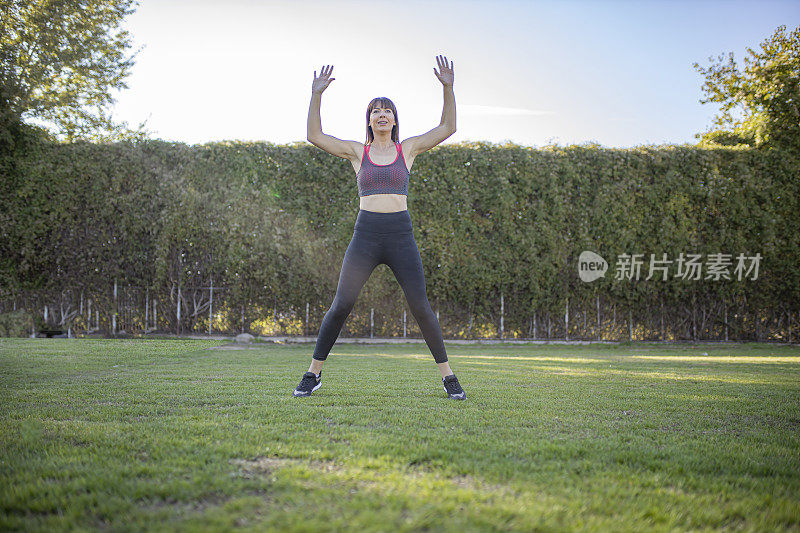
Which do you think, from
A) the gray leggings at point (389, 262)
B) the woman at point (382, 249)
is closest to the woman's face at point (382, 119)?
the woman at point (382, 249)

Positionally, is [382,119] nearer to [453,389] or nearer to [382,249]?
[382,249]

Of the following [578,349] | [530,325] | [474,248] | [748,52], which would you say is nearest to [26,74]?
[474,248]

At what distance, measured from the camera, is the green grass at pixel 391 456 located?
61.9 inches

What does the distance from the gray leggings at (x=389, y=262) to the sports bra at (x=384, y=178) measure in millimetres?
176

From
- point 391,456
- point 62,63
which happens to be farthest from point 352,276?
point 62,63

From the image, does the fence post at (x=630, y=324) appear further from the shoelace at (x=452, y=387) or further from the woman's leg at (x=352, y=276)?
the woman's leg at (x=352, y=276)

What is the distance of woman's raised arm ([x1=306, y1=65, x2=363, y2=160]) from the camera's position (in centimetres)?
412

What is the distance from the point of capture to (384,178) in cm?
395

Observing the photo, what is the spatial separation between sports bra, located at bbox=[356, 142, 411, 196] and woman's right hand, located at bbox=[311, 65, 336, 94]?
74cm

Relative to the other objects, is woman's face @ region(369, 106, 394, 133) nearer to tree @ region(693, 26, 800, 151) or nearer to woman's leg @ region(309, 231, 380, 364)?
woman's leg @ region(309, 231, 380, 364)

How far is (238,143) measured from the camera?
11422mm

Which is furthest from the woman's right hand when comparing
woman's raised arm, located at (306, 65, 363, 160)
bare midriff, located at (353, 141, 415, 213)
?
bare midriff, located at (353, 141, 415, 213)

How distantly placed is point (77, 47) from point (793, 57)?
59.1 feet

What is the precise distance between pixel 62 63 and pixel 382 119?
1308cm
